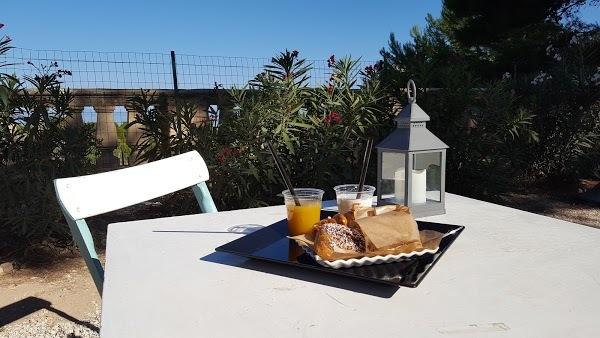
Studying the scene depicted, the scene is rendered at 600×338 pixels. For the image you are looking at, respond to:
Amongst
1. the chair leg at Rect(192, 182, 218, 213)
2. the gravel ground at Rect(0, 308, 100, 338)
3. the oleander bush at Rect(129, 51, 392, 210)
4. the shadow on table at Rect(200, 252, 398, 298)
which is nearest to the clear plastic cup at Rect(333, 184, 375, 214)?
the shadow on table at Rect(200, 252, 398, 298)

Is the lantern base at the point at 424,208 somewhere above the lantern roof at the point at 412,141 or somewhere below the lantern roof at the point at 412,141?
below

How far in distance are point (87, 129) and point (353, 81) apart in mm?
1807

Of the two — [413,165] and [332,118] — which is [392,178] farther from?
[332,118]

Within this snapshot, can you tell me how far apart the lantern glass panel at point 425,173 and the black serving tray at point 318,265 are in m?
0.16

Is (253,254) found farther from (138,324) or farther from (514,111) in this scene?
(514,111)

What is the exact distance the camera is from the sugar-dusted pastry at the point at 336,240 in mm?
1010

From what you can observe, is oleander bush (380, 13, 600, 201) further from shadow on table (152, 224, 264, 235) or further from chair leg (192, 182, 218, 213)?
shadow on table (152, 224, 264, 235)

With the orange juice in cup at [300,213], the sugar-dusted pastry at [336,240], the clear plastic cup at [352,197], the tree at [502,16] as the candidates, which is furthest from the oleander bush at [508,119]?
the sugar-dusted pastry at [336,240]

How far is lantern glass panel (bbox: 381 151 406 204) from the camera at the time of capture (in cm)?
143

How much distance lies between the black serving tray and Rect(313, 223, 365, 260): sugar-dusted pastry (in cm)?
3

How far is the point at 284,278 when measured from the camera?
98 centimetres

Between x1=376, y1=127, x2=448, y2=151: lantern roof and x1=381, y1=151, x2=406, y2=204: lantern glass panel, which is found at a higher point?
x1=376, y1=127, x2=448, y2=151: lantern roof

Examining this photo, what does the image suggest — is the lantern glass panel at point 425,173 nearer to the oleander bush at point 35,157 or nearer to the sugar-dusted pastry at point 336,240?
the sugar-dusted pastry at point 336,240

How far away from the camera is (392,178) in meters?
1.46
